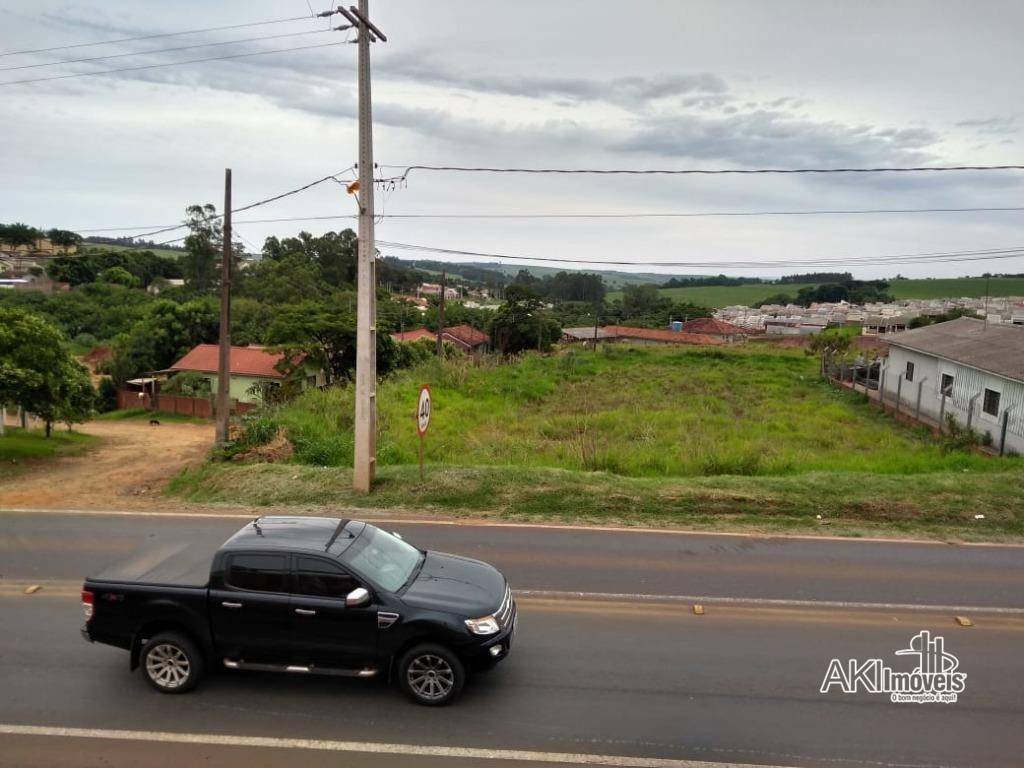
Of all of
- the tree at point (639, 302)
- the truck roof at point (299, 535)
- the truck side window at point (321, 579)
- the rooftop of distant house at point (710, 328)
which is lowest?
the truck side window at point (321, 579)

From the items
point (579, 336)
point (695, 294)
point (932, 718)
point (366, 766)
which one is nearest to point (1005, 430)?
point (932, 718)

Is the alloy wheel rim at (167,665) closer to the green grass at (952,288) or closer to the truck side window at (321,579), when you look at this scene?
the truck side window at (321,579)

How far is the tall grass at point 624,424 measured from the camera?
1681 centimetres

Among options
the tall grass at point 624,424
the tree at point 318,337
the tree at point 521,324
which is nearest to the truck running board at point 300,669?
the tall grass at point 624,424

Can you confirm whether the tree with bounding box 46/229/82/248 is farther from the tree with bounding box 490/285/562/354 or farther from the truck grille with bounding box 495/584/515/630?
the truck grille with bounding box 495/584/515/630

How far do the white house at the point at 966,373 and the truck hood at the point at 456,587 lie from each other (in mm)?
17885

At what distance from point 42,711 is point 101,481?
38.5 feet

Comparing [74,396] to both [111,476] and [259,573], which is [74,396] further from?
[259,573]

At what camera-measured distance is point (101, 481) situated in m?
17.0

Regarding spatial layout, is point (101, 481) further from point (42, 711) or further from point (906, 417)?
point (906, 417)

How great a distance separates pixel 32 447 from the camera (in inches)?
879

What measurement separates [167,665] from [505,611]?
305 centimetres

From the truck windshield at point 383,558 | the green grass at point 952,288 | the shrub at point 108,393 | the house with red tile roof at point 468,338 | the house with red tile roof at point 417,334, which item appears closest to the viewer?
the truck windshield at point 383,558

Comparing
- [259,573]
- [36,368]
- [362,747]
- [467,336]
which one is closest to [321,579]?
[259,573]
